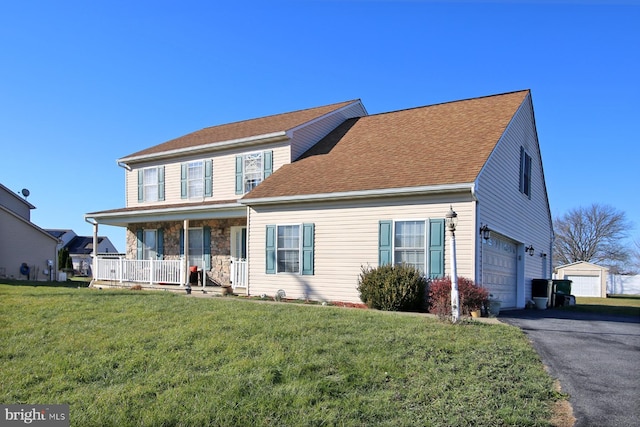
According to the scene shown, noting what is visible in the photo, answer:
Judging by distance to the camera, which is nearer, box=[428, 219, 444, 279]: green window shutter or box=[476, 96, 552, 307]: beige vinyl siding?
box=[428, 219, 444, 279]: green window shutter

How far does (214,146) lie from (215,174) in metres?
1.03

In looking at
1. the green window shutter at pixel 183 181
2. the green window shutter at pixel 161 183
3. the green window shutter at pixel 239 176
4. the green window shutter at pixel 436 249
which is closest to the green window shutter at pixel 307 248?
the green window shutter at pixel 436 249

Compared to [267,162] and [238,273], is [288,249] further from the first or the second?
[267,162]

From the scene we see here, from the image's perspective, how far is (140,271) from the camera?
59.0ft

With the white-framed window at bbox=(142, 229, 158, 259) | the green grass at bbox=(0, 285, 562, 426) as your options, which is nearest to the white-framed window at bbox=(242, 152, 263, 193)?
the white-framed window at bbox=(142, 229, 158, 259)

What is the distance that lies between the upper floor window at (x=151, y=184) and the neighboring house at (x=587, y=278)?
26811 mm

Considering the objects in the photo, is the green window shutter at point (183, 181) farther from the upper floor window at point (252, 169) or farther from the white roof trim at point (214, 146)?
the upper floor window at point (252, 169)

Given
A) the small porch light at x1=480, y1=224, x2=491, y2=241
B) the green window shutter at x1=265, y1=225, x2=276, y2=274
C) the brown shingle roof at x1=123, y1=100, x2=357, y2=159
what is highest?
the brown shingle roof at x1=123, y1=100, x2=357, y2=159

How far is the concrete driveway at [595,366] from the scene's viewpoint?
4.75m

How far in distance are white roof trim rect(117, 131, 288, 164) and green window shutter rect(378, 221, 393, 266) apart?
576cm

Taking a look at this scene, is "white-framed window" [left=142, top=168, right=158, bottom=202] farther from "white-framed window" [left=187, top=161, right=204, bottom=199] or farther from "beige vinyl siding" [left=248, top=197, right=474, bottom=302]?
"beige vinyl siding" [left=248, top=197, right=474, bottom=302]

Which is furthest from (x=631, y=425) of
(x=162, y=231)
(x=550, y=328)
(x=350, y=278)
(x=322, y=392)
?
(x=162, y=231)

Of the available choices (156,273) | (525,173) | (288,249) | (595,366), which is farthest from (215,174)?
(595,366)

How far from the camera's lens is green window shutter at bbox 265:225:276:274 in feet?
48.6
